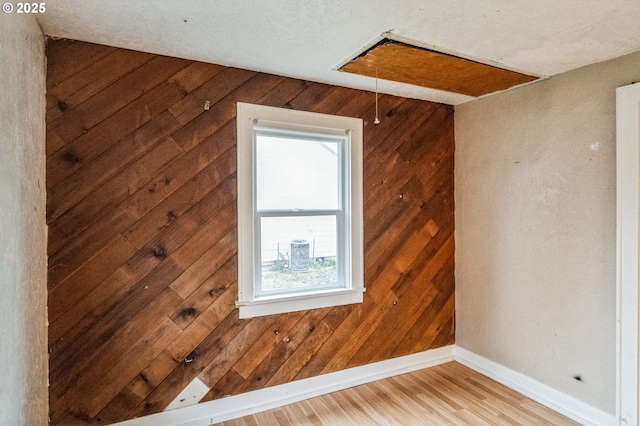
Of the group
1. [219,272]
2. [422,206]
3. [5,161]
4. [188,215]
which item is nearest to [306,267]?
[219,272]

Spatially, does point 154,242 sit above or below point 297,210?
below

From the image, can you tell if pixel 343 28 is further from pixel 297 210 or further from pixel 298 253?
pixel 298 253

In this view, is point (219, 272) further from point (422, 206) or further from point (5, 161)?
point (422, 206)

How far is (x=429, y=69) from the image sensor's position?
224 cm

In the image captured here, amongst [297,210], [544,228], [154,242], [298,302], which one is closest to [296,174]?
[297,210]

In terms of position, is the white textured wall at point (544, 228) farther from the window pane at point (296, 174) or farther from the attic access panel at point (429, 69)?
the window pane at point (296, 174)

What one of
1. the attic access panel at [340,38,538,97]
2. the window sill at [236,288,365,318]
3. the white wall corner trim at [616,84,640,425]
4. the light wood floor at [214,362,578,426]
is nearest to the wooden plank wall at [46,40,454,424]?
the window sill at [236,288,365,318]

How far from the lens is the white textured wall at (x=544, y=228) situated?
2.12 metres

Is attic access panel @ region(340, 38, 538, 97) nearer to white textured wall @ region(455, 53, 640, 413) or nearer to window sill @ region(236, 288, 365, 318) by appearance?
white textured wall @ region(455, 53, 640, 413)

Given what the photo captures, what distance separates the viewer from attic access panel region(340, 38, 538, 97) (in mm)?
1987

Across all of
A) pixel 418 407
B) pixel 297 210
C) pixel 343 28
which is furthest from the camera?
pixel 297 210

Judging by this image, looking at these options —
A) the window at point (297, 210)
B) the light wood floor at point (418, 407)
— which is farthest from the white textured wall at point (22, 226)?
the light wood floor at point (418, 407)

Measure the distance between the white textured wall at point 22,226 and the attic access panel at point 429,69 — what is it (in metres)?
1.64

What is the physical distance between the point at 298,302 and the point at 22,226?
1.63 meters
